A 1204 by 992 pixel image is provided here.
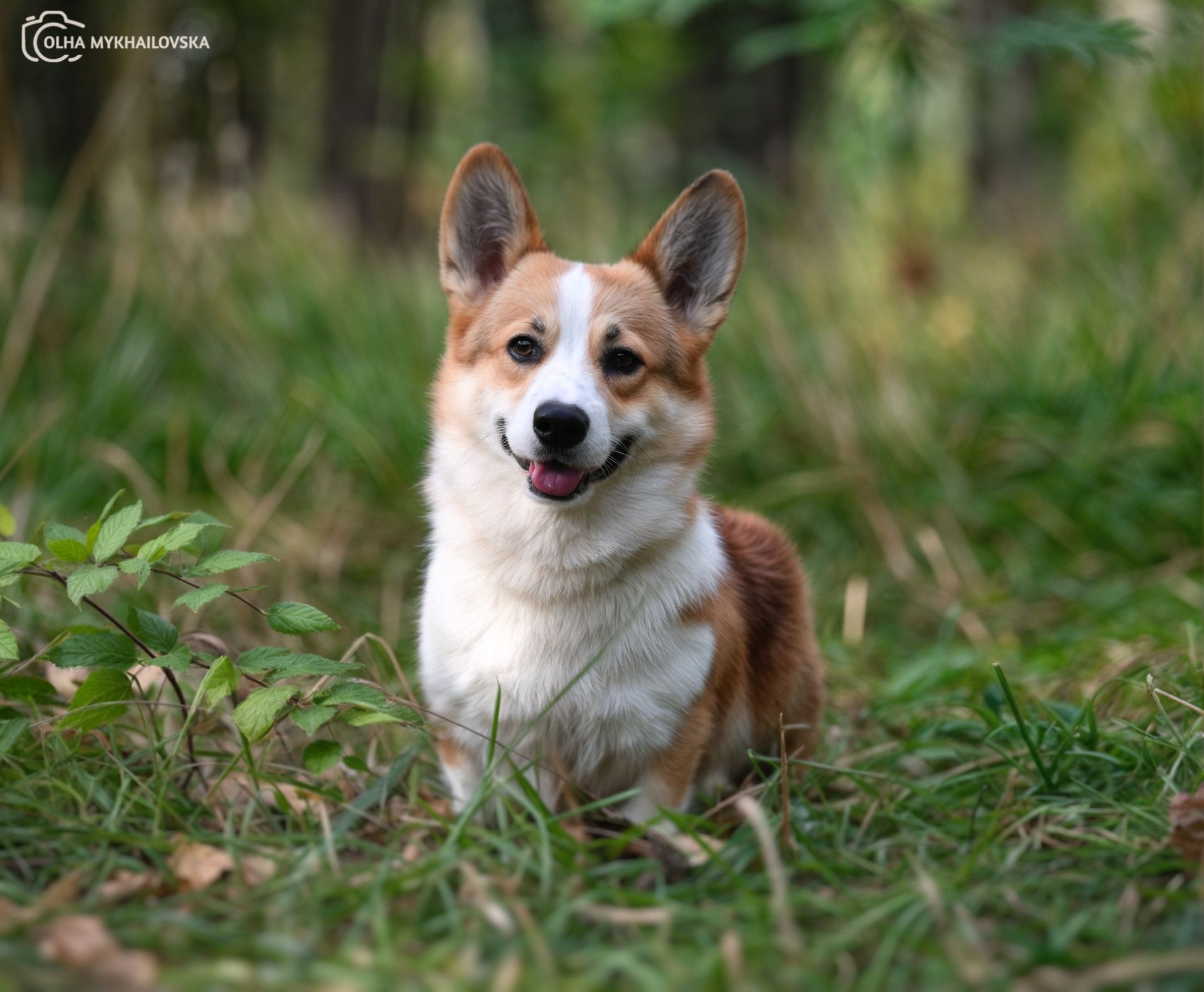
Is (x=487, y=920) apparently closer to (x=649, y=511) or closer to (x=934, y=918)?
(x=934, y=918)

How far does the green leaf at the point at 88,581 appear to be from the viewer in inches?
86.8

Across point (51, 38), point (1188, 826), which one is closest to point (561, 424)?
point (1188, 826)

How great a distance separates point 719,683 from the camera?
9.39 ft

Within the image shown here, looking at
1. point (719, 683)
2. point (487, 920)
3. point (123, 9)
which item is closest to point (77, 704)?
point (487, 920)

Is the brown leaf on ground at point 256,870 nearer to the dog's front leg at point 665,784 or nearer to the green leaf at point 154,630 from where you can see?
the green leaf at point 154,630

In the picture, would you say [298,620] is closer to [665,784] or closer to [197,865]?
[197,865]

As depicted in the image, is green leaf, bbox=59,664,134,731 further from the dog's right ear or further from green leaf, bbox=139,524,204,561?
the dog's right ear

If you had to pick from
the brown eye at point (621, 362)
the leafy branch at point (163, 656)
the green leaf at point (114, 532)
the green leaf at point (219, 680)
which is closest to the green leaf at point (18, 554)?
the leafy branch at point (163, 656)

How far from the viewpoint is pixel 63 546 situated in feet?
7.63

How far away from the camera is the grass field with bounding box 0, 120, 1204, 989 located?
197cm

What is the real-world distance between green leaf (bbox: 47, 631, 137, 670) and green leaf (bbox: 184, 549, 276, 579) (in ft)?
0.68

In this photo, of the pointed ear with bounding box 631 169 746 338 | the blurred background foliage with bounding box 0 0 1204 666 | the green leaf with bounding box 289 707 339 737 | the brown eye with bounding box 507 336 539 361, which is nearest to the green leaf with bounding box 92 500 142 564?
the green leaf with bounding box 289 707 339 737

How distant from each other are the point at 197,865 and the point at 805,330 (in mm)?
4378

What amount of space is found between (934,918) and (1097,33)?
3.34 m
